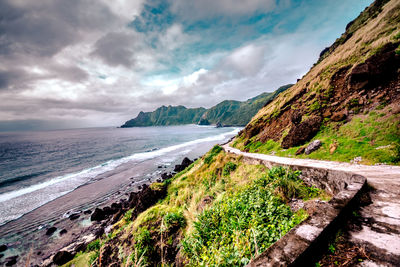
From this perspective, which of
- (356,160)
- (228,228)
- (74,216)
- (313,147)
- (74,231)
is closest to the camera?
(228,228)

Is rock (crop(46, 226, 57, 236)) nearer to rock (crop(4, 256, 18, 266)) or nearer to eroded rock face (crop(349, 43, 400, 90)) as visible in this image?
rock (crop(4, 256, 18, 266))

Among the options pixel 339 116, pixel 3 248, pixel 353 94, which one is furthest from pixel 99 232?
pixel 353 94

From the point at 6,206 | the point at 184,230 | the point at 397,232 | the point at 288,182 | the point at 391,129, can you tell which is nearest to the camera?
the point at 397,232

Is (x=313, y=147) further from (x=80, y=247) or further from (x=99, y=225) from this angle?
(x=99, y=225)

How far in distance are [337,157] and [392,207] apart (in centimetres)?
576

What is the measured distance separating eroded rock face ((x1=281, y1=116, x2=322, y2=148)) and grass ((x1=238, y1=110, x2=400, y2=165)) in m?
0.93

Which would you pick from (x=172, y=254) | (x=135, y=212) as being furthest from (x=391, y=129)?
(x=135, y=212)

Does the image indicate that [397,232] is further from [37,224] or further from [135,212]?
[37,224]

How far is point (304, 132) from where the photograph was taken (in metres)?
11.0

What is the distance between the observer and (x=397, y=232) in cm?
203

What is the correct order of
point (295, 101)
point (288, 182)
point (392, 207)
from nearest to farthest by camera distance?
1. point (392, 207)
2. point (288, 182)
3. point (295, 101)

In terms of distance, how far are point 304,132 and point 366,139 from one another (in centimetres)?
383

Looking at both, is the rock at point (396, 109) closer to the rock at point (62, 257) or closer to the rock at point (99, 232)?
the rock at point (99, 232)

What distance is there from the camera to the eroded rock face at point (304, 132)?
424 inches
